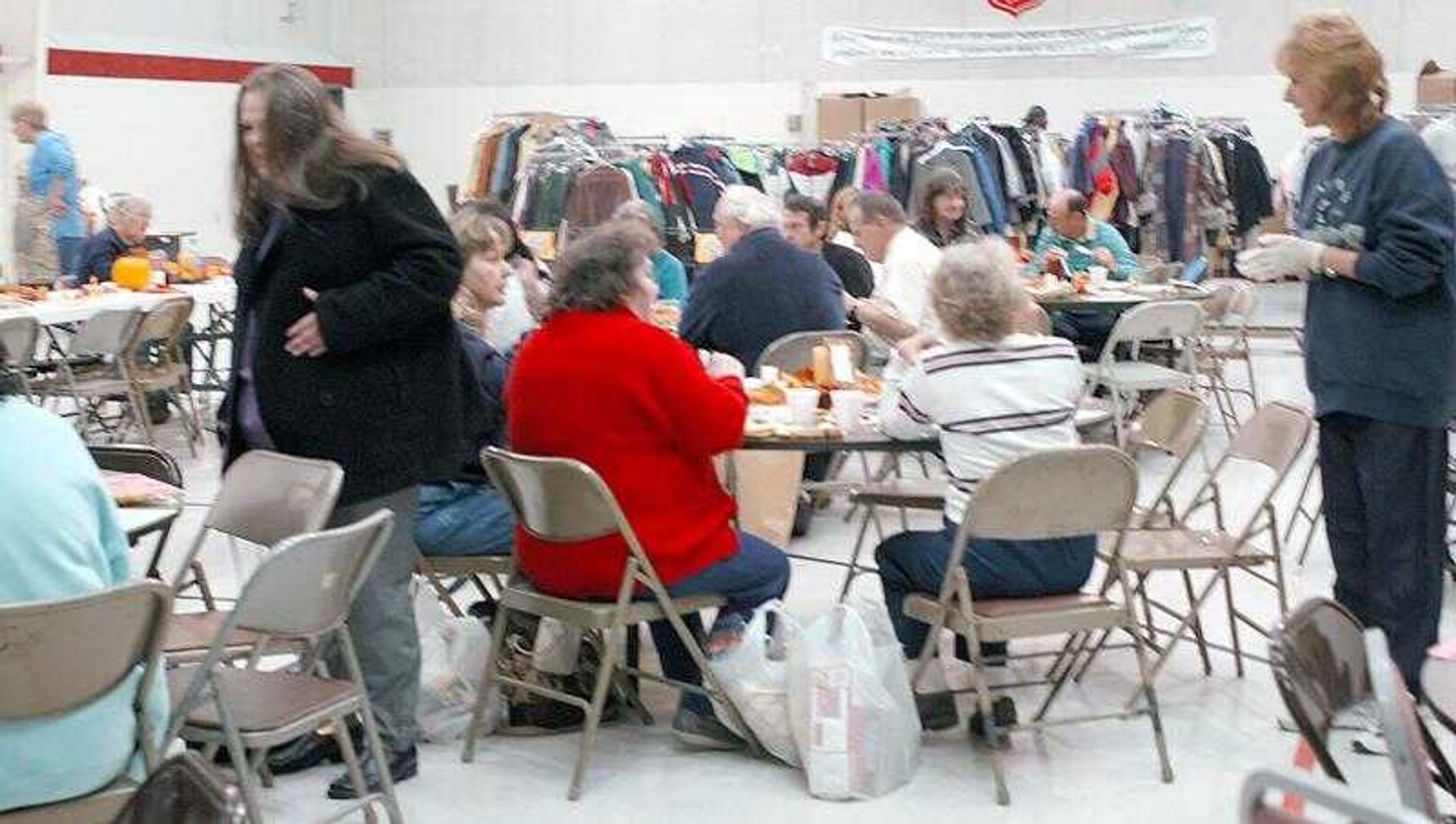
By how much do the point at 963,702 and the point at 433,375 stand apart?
5.36 feet

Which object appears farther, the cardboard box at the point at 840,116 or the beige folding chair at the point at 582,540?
the cardboard box at the point at 840,116

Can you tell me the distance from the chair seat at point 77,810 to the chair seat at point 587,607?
4.85 feet

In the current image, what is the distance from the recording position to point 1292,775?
179cm

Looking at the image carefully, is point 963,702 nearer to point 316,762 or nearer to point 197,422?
point 316,762

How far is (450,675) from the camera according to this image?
471 cm

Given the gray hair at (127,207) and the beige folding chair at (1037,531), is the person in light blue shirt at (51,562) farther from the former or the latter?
the gray hair at (127,207)

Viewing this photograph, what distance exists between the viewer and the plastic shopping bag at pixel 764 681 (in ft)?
14.1

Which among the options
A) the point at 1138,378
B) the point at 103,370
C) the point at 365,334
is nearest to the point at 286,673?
the point at 365,334

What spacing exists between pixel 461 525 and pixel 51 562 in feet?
6.39

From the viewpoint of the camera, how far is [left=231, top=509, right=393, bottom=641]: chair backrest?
124 inches

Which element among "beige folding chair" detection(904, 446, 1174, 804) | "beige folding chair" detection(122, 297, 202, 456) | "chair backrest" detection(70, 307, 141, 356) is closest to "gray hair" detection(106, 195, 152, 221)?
"beige folding chair" detection(122, 297, 202, 456)

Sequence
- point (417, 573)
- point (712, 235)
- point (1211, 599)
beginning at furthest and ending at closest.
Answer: point (712, 235), point (1211, 599), point (417, 573)

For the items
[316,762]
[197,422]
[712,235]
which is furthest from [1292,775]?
[712,235]

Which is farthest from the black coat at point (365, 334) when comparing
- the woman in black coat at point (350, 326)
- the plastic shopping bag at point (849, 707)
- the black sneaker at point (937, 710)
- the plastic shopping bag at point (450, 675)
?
the black sneaker at point (937, 710)
